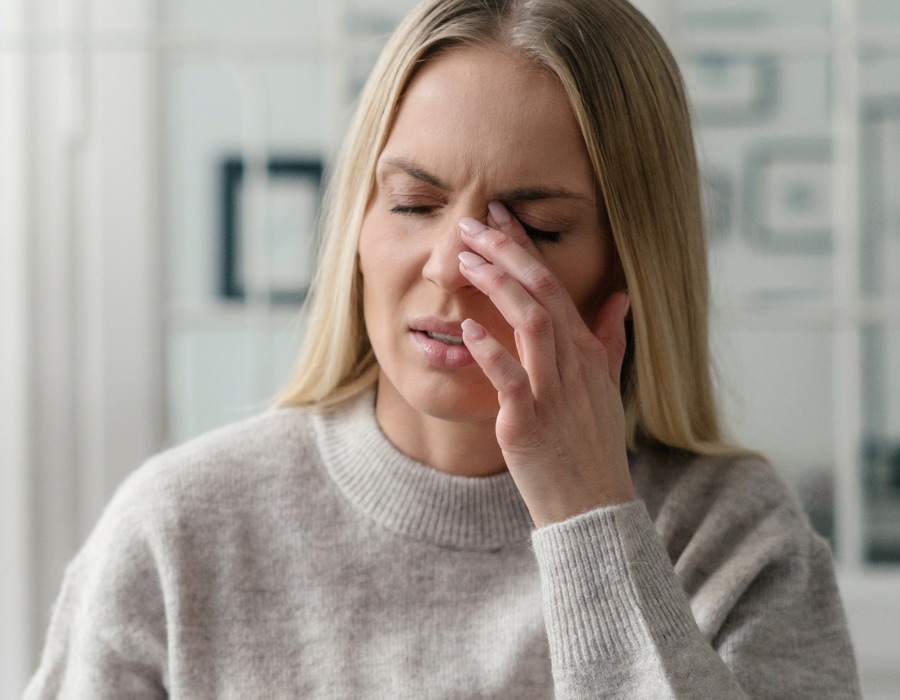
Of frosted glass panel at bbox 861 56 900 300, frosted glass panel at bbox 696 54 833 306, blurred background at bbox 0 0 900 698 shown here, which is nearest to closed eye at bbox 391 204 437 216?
blurred background at bbox 0 0 900 698

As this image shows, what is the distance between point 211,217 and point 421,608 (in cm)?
95

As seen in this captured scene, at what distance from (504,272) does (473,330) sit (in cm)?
7

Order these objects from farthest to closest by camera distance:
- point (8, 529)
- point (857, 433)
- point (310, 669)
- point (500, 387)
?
point (857, 433) → point (8, 529) → point (310, 669) → point (500, 387)

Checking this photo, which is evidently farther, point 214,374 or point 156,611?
point 214,374

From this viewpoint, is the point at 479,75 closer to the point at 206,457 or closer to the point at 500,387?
the point at 500,387

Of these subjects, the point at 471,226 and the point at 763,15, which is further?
the point at 763,15

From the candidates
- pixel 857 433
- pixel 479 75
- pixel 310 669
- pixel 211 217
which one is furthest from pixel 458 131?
pixel 857 433

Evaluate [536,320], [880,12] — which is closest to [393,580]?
[536,320]

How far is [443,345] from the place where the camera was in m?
1.06

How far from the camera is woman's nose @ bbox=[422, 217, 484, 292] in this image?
1.03m

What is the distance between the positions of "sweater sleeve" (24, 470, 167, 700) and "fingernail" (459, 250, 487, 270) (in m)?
→ 0.49

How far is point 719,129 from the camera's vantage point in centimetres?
187

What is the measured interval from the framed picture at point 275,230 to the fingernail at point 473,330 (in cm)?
86

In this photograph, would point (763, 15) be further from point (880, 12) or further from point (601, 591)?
point (601, 591)
